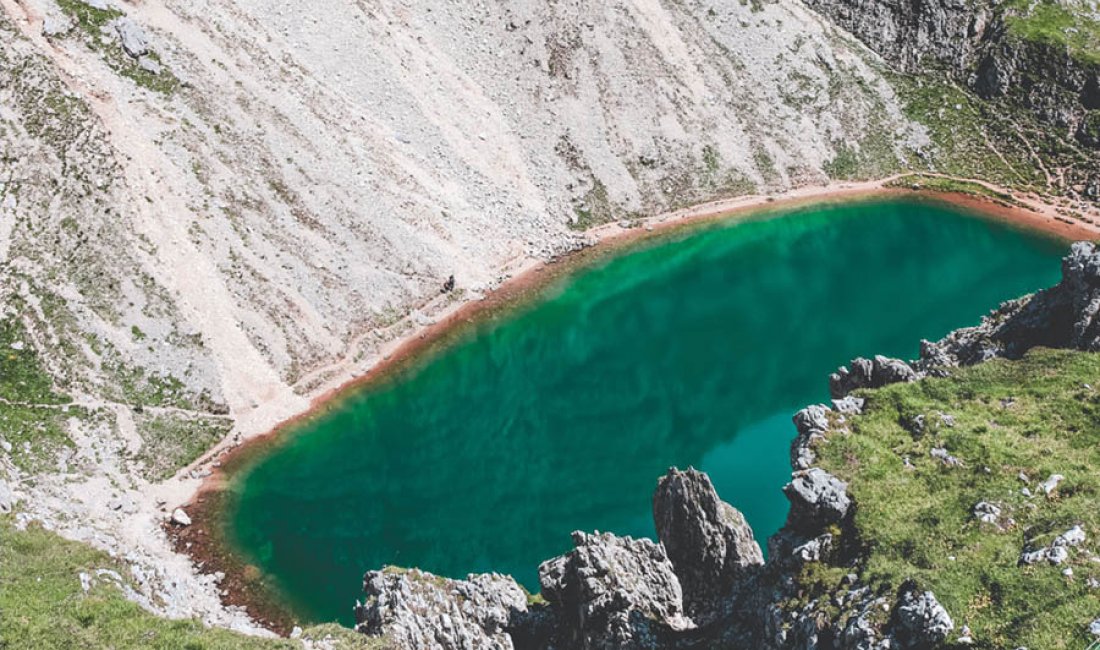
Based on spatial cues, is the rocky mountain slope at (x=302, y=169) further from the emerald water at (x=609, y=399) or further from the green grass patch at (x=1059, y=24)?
the green grass patch at (x=1059, y=24)

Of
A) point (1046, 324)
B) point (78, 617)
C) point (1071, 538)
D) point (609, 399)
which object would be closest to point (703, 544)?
point (1071, 538)

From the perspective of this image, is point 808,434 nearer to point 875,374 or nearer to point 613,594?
point 875,374

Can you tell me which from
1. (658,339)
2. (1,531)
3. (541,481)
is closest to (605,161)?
(658,339)

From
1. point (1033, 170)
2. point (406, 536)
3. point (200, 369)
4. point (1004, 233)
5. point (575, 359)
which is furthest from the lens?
point (1033, 170)

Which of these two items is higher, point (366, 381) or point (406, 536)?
point (366, 381)

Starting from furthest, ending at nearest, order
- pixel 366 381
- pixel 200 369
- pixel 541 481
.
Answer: pixel 366 381, pixel 200 369, pixel 541 481

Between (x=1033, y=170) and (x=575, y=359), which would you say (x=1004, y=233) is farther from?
(x=575, y=359)
